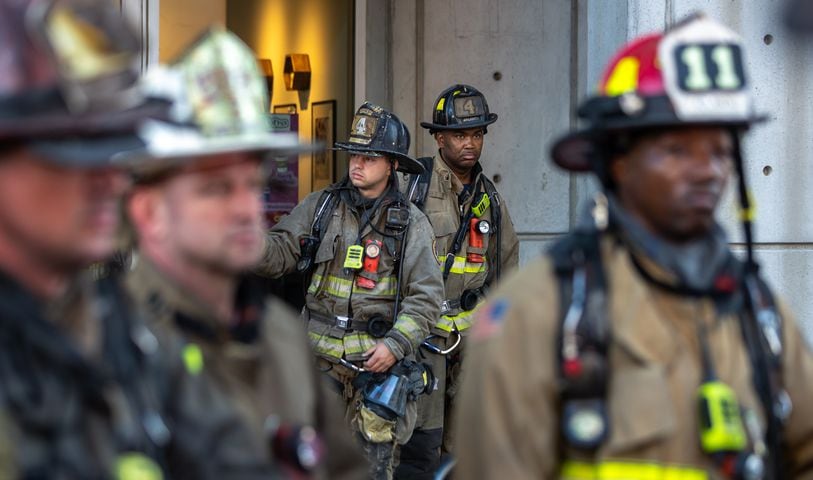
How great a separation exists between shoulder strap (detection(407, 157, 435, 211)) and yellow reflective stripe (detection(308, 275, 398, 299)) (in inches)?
35.0

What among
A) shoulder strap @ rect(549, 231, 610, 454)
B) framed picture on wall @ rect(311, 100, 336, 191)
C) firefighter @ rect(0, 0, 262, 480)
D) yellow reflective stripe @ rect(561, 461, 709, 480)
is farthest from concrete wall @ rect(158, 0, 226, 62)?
firefighter @ rect(0, 0, 262, 480)

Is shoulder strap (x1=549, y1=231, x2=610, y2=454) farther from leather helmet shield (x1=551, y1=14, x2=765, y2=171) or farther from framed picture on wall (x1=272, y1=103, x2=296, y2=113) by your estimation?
framed picture on wall (x1=272, y1=103, x2=296, y2=113)

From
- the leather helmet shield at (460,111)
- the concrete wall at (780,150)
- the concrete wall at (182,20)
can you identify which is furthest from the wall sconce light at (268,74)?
the concrete wall at (780,150)

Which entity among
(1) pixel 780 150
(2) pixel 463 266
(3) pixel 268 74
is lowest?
(2) pixel 463 266

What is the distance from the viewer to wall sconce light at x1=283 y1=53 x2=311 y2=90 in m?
11.0

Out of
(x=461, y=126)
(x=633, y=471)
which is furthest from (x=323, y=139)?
(x=633, y=471)

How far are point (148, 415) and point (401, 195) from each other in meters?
4.84

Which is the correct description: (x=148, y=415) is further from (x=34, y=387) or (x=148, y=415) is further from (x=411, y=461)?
(x=411, y=461)

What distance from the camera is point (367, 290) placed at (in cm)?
711

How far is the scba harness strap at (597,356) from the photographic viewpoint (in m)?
2.99

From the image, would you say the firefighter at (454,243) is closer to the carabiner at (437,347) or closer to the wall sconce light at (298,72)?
the carabiner at (437,347)

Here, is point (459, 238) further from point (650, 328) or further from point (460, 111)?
point (650, 328)

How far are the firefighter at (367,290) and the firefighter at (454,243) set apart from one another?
67cm

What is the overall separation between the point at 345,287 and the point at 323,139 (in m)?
3.76
